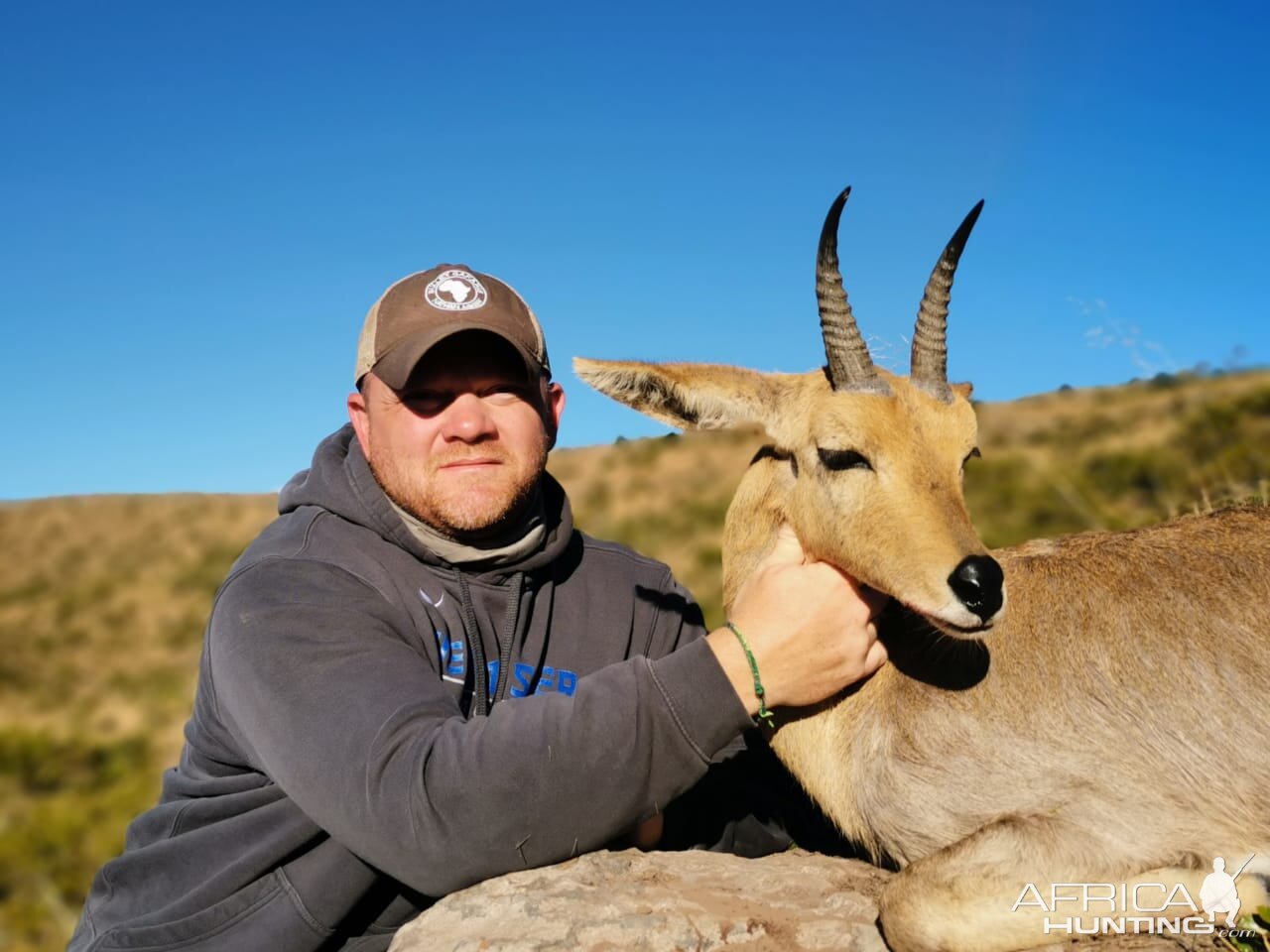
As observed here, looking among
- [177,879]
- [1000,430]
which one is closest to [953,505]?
[177,879]

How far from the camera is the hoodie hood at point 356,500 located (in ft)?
14.3

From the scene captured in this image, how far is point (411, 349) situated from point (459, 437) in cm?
44

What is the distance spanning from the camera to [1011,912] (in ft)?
12.1

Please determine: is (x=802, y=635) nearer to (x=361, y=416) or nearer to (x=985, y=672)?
(x=985, y=672)

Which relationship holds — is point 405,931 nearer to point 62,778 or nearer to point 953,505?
point 953,505

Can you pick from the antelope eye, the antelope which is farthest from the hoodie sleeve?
the antelope eye

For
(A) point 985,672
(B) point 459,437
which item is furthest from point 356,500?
(A) point 985,672

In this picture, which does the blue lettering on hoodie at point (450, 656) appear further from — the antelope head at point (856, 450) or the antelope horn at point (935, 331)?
the antelope horn at point (935, 331)

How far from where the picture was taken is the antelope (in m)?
3.86

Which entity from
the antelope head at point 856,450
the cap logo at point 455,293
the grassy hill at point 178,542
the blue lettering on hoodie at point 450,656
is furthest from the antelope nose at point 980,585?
the grassy hill at point 178,542

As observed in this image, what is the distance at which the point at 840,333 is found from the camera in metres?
4.78

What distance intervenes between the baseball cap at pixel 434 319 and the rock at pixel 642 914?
85.0 inches

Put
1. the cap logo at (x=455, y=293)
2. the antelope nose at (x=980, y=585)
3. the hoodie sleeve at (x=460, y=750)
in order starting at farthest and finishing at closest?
the cap logo at (x=455, y=293), the antelope nose at (x=980, y=585), the hoodie sleeve at (x=460, y=750)

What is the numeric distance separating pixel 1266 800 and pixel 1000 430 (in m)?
24.6
